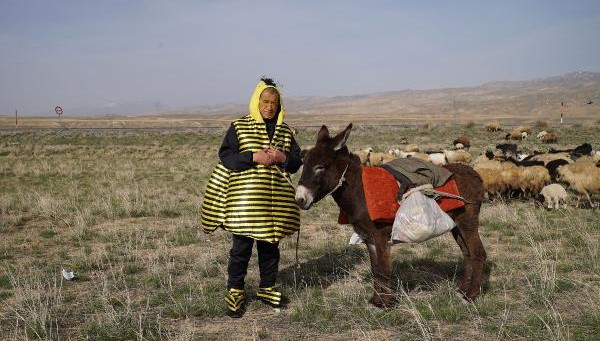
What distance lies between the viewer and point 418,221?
464 centimetres

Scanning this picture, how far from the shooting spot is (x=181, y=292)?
580 centimetres

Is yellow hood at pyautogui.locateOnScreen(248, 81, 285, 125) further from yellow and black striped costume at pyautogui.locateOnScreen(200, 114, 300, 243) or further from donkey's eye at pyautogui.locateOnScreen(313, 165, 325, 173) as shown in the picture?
donkey's eye at pyautogui.locateOnScreen(313, 165, 325, 173)

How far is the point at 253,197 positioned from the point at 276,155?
49 centimetres

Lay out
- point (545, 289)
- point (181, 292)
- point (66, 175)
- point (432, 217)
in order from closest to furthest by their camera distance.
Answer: point (432, 217), point (545, 289), point (181, 292), point (66, 175)

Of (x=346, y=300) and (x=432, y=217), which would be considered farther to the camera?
(x=346, y=300)

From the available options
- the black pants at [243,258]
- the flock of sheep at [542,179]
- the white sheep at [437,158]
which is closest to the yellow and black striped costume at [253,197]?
the black pants at [243,258]

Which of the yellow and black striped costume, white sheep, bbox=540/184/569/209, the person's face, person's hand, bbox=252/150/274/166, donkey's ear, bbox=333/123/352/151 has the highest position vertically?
the person's face

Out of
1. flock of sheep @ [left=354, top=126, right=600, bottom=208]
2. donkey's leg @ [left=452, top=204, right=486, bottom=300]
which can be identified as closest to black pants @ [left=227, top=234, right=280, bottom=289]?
donkey's leg @ [left=452, top=204, right=486, bottom=300]

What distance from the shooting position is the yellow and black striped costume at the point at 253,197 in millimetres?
4785

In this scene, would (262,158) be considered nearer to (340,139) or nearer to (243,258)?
(340,139)

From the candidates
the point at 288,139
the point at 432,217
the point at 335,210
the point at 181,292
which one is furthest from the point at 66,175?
the point at 432,217

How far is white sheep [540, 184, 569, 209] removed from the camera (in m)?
10.7

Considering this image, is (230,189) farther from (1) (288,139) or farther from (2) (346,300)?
(2) (346,300)

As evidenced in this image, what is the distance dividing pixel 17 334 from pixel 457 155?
1642cm
